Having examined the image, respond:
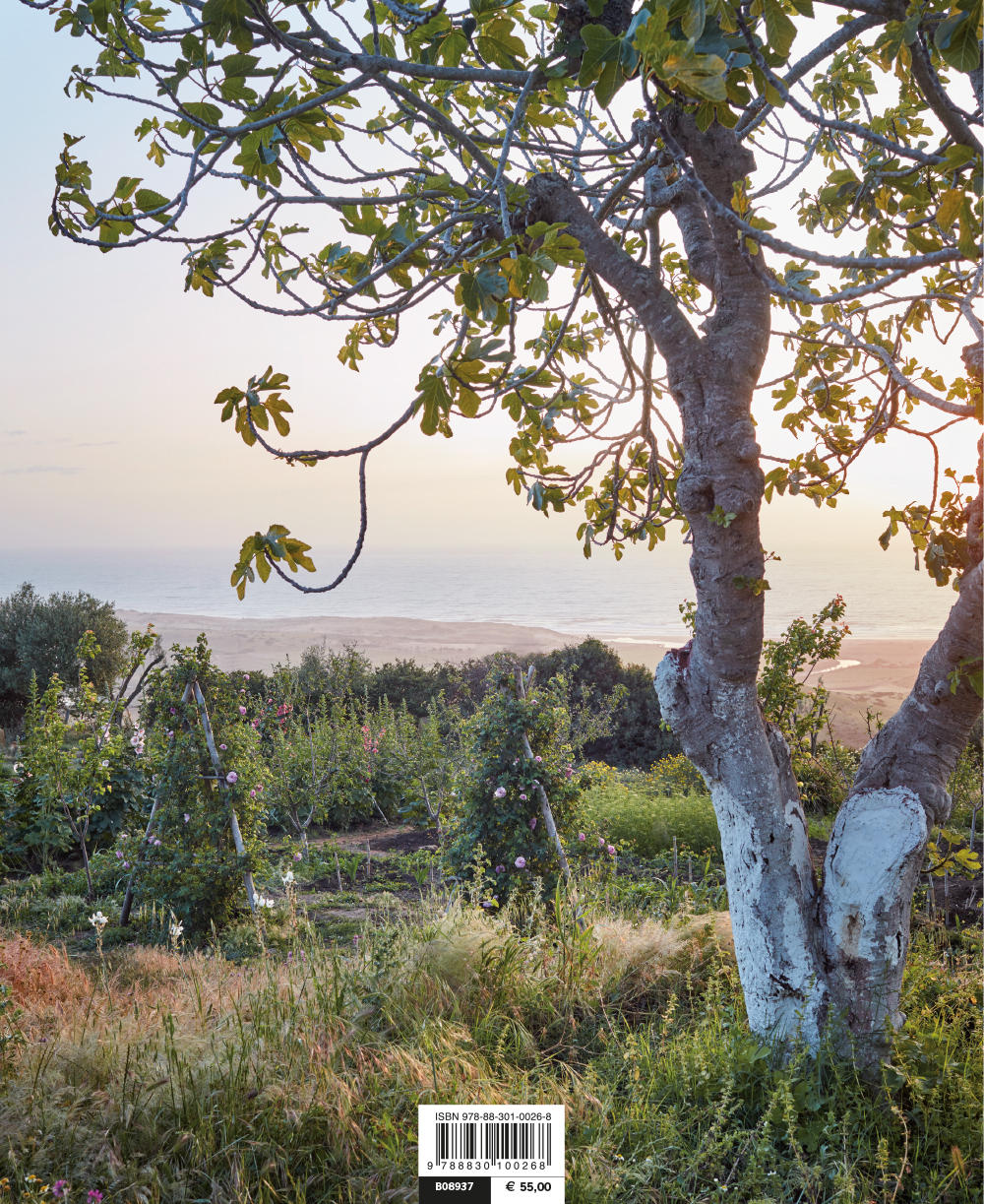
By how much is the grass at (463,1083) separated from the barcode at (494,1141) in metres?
0.14

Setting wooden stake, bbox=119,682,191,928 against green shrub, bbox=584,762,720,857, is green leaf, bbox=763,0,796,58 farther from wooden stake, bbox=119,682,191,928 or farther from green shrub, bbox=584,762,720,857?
green shrub, bbox=584,762,720,857

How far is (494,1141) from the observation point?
6.88 ft

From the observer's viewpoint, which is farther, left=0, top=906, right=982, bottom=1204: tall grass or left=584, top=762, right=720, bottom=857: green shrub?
left=584, top=762, right=720, bottom=857: green shrub

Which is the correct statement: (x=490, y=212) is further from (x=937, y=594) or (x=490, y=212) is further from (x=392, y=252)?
(x=937, y=594)

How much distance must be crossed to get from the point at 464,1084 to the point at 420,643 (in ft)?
81.9

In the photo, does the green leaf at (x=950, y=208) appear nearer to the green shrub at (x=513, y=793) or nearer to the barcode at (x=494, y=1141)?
the barcode at (x=494, y=1141)

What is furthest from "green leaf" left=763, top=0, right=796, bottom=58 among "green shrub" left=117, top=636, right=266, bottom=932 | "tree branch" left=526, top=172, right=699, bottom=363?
"green shrub" left=117, top=636, right=266, bottom=932

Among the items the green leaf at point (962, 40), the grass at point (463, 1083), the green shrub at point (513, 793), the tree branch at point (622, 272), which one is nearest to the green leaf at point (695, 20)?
the green leaf at point (962, 40)

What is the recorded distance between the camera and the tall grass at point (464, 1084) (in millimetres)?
2188

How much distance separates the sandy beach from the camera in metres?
17.4

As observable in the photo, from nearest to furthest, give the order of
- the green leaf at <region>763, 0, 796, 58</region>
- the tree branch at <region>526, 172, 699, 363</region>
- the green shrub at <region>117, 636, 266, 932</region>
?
1. the green leaf at <region>763, 0, 796, 58</region>
2. the tree branch at <region>526, 172, 699, 363</region>
3. the green shrub at <region>117, 636, 266, 932</region>

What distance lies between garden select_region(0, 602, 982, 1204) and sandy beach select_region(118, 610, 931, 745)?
392 inches

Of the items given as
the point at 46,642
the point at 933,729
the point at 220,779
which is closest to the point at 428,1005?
the point at 933,729

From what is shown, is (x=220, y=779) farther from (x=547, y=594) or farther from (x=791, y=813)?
(x=547, y=594)
